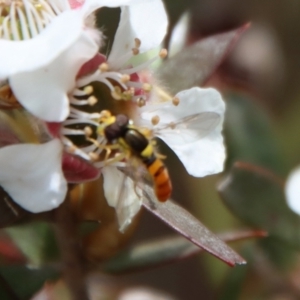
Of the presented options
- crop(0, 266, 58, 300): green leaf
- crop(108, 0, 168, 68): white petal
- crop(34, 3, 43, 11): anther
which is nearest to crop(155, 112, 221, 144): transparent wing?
crop(108, 0, 168, 68): white petal

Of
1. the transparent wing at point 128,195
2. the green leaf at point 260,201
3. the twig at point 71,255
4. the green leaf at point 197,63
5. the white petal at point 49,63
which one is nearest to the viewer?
the white petal at point 49,63

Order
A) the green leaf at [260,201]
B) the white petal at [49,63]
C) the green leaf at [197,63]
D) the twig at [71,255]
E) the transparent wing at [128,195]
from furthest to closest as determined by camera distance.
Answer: the green leaf at [260,201] → the green leaf at [197,63] → the twig at [71,255] → the transparent wing at [128,195] → the white petal at [49,63]

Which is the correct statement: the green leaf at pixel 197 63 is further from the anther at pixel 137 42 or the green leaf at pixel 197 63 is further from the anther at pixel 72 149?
the anther at pixel 72 149

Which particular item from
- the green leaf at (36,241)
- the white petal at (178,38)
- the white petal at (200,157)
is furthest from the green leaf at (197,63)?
the green leaf at (36,241)

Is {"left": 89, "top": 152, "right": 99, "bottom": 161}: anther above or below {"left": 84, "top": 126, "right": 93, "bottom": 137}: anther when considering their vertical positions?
below

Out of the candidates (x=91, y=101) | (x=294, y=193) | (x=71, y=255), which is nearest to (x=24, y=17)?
(x=91, y=101)

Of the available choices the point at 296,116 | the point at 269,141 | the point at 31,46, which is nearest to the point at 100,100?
the point at 31,46

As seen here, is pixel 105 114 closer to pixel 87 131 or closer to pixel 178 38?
pixel 87 131

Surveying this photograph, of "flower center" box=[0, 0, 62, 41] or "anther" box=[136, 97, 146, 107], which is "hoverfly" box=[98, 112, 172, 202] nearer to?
"anther" box=[136, 97, 146, 107]
